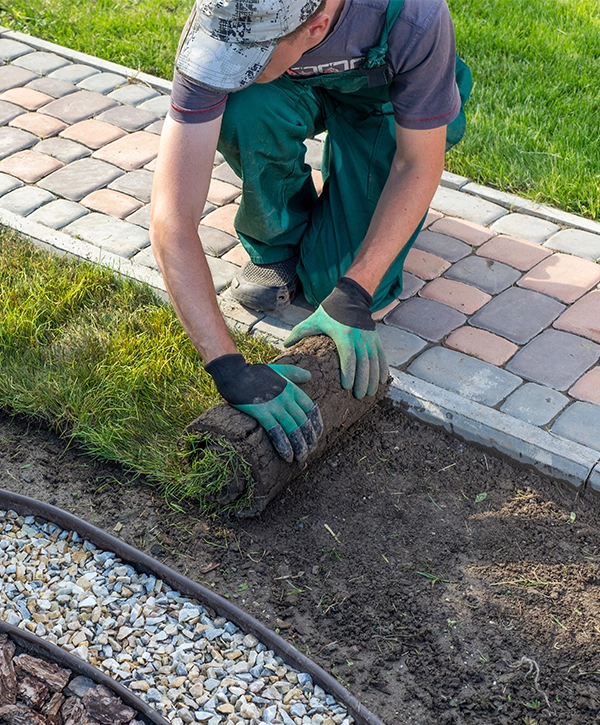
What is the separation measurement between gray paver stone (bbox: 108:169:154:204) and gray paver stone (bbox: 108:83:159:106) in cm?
90

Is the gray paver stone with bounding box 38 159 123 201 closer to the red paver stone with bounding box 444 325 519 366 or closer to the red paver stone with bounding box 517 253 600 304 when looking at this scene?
the red paver stone with bounding box 444 325 519 366

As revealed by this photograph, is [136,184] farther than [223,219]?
Yes

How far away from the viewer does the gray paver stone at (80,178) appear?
Result: 4949 millimetres

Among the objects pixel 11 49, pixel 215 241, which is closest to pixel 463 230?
pixel 215 241

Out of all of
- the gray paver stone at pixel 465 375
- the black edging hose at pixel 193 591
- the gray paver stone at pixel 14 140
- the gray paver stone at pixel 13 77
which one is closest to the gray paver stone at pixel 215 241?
the gray paver stone at pixel 465 375

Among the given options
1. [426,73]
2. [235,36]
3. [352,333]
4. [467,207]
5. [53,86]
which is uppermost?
[235,36]

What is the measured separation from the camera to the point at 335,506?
337 centimetres

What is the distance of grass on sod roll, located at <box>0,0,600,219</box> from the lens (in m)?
5.09

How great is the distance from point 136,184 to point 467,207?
1.86 meters

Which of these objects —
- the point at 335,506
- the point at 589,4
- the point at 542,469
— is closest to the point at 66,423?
Answer: the point at 335,506

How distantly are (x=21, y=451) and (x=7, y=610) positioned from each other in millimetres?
827

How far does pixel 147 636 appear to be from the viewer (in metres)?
2.85

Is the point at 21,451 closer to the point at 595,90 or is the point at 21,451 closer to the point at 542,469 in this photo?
the point at 542,469

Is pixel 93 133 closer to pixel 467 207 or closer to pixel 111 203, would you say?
pixel 111 203
